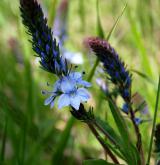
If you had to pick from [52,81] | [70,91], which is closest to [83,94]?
[70,91]

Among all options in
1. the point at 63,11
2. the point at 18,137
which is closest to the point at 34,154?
the point at 18,137

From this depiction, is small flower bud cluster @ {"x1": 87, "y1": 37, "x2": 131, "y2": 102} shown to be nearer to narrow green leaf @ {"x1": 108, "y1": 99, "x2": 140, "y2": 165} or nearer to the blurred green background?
narrow green leaf @ {"x1": 108, "y1": 99, "x2": 140, "y2": 165}

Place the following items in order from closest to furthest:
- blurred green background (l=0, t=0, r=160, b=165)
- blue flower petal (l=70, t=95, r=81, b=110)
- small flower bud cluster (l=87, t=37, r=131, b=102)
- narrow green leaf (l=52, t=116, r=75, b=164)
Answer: blue flower petal (l=70, t=95, r=81, b=110) → small flower bud cluster (l=87, t=37, r=131, b=102) → narrow green leaf (l=52, t=116, r=75, b=164) → blurred green background (l=0, t=0, r=160, b=165)

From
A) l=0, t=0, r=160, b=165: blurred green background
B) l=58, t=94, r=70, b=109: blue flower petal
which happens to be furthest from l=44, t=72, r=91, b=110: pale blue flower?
l=0, t=0, r=160, b=165: blurred green background

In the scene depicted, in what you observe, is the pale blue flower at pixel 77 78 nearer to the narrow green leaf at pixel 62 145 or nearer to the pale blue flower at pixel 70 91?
the pale blue flower at pixel 70 91

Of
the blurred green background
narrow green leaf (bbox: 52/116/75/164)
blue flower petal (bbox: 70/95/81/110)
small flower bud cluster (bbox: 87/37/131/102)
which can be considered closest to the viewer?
blue flower petal (bbox: 70/95/81/110)

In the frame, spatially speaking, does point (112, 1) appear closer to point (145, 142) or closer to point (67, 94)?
point (145, 142)

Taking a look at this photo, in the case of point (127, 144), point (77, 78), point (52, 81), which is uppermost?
point (52, 81)

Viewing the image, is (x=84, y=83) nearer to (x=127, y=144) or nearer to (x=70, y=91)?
(x=70, y=91)
